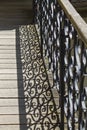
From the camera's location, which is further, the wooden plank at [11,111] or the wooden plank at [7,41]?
the wooden plank at [7,41]

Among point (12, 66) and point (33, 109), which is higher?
point (12, 66)

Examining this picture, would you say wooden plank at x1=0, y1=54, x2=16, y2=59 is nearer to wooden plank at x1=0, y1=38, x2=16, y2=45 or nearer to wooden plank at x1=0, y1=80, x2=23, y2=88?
wooden plank at x1=0, y1=38, x2=16, y2=45

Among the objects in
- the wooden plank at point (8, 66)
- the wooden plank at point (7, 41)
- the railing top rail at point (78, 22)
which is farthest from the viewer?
the wooden plank at point (7, 41)

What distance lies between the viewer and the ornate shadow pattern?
3.28 meters

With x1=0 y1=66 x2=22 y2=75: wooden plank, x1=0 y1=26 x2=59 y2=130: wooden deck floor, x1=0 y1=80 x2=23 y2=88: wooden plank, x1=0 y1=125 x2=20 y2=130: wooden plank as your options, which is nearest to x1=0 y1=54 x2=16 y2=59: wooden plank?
x1=0 y1=26 x2=59 y2=130: wooden deck floor

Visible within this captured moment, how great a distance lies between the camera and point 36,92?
382cm

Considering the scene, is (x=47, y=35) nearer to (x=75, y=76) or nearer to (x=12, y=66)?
(x=12, y=66)

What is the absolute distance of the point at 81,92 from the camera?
209cm

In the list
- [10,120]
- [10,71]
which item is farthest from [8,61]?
[10,120]

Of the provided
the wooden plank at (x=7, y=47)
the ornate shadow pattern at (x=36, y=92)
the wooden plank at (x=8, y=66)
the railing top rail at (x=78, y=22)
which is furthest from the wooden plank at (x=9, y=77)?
the railing top rail at (x=78, y=22)

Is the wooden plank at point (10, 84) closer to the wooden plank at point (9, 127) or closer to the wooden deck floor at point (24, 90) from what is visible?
the wooden deck floor at point (24, 90)

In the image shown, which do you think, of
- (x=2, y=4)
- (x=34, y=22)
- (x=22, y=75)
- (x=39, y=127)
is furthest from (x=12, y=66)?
(x=2, y=4)

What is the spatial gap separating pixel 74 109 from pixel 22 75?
188cm

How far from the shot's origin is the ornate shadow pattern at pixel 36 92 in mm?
3279
